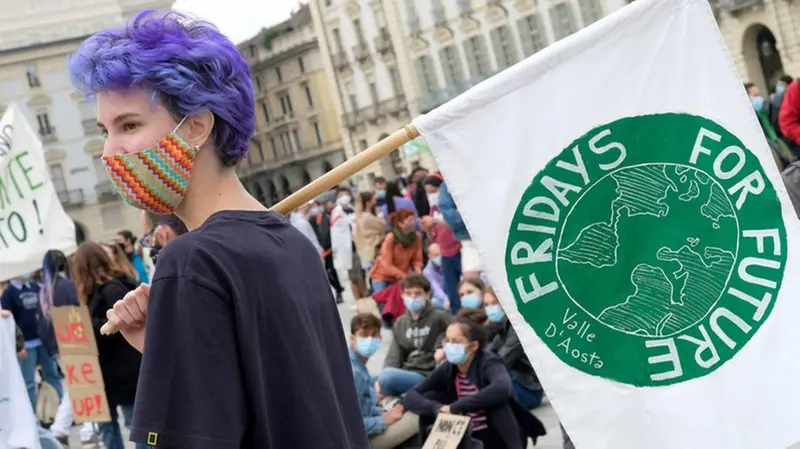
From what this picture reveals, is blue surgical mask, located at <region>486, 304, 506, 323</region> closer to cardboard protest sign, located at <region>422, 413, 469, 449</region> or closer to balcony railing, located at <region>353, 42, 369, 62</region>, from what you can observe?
cardboard protest sign, located at <region>422, 413, 469, 449</region>

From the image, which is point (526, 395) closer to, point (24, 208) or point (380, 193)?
point (24, 208)

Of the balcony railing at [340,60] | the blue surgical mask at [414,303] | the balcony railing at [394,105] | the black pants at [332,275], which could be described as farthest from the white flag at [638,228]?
the balcony railing at [340,60]

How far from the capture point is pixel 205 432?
6.37 feet

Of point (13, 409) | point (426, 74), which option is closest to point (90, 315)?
point (13, 409)

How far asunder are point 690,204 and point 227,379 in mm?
1547

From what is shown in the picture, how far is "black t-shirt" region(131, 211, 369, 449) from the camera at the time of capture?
1956 millimetres

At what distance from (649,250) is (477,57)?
55697mm

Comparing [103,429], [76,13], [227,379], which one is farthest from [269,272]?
[76,13]

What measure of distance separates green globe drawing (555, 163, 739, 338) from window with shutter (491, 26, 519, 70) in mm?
53254

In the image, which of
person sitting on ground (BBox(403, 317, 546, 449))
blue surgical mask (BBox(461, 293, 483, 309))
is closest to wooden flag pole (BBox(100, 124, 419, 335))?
person sitting on ground (BBox(403, 317, 546, 449))

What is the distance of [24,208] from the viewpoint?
959cm

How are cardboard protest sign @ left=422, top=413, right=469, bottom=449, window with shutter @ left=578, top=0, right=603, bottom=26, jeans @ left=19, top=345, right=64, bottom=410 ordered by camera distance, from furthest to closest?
1. window with shutter @ left=578, top=0, right=603, bottom=26
2. jeans @ left=19, top=345, right=64, bottom=410
3. cardboard protest sign @ left=422, top=413, right=469, bottom=449

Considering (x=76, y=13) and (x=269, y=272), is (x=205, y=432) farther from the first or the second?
(x=76, y=13)

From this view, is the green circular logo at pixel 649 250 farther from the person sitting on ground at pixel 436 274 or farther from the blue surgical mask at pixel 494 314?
the person sitting on ground at pixel 436 274
